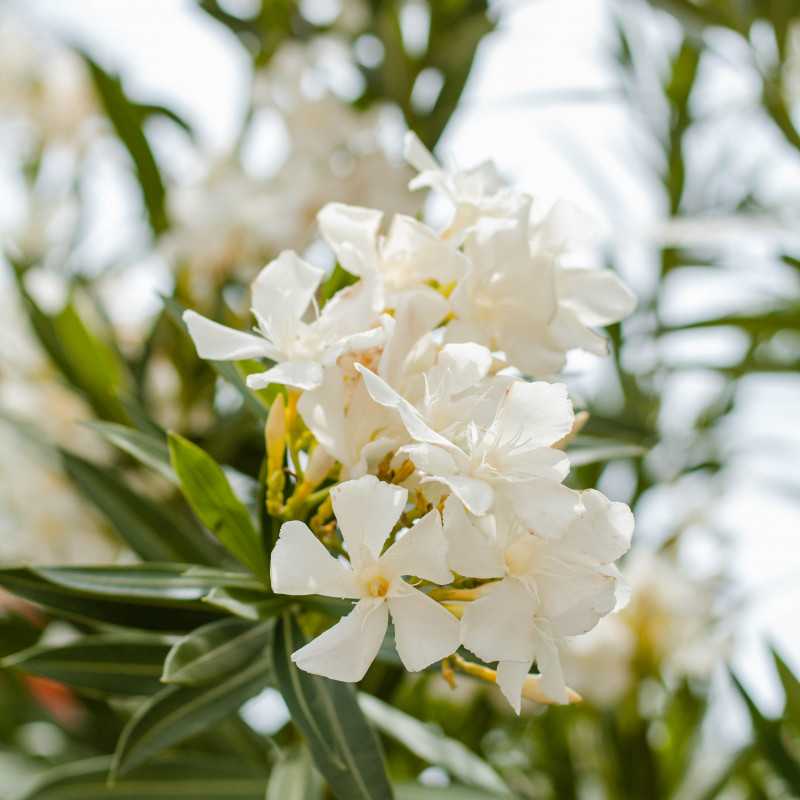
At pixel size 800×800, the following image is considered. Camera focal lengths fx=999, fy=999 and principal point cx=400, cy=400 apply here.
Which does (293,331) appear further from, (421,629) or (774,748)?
(774,748)

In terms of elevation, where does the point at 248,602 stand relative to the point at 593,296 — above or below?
below

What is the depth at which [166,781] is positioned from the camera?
0.79 metres

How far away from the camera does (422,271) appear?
0.54m

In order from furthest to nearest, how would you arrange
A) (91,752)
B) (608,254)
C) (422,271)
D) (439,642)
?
(608,254) → (91,752) → (422,271) → (439,642)

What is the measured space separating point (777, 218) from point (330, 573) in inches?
35.1

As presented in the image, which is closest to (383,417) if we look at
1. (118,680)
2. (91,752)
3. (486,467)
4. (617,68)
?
(486,467)

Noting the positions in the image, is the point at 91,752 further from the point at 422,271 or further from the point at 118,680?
the point at 422,271

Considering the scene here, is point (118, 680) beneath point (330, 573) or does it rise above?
beneath

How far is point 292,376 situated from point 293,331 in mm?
46

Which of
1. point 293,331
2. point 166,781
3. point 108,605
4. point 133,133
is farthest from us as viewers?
point 133,133

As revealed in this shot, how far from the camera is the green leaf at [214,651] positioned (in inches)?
20.0

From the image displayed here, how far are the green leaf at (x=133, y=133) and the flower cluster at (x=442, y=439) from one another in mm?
727

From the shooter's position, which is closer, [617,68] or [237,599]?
[237,599]

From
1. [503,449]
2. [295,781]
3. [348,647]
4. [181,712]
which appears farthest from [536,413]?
[295,781]
